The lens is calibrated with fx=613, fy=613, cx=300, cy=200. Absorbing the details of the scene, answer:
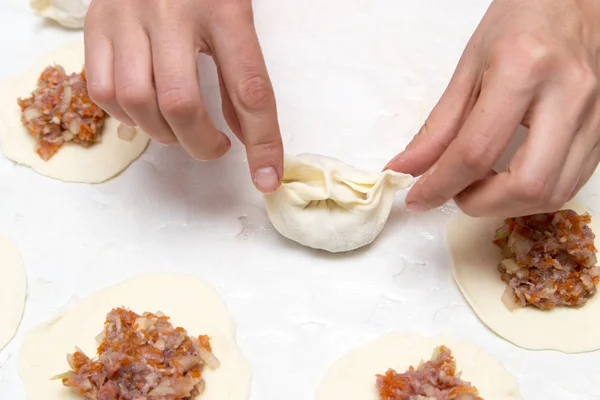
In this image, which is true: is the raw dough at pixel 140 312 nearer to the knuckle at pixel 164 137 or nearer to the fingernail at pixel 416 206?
the knuckle at pixel 164 137

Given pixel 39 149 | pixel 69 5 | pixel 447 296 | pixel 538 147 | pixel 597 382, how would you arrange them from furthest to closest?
pixel 69 5
pixel 39 149
pixel 447 296
pixel 597 382
pixel 538 147

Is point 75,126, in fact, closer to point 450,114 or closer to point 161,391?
point 161,391

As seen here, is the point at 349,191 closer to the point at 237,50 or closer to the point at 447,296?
the point at 447,296

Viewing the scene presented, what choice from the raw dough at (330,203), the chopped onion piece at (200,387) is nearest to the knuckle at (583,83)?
the raw dough at (330,203)

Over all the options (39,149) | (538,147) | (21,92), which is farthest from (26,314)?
(538,147)

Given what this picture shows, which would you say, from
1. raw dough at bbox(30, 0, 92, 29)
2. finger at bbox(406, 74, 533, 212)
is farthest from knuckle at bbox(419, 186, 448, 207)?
raw dough at bbox(30, 0, 92, 29)
